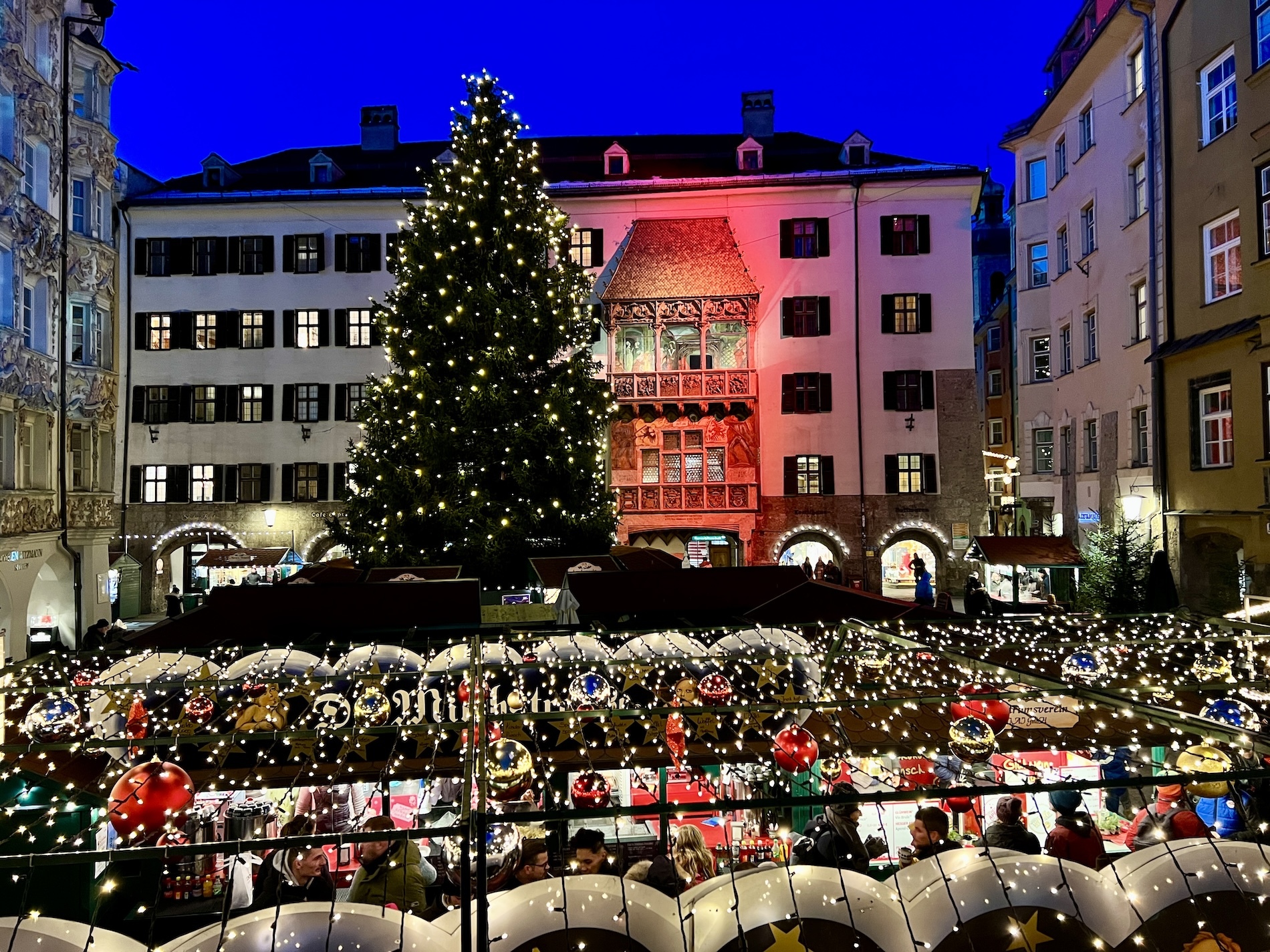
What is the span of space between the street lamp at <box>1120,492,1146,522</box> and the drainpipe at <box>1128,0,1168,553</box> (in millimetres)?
409

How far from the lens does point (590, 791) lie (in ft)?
23.3

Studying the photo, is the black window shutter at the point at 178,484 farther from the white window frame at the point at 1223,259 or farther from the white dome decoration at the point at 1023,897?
the white dome decoration at the point at 1023,897

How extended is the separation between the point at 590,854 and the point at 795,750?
179 cm

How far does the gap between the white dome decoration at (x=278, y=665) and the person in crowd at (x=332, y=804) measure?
1.23 metres

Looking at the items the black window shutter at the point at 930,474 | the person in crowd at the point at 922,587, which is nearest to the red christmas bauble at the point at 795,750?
the person in crowd at the point at 922,587

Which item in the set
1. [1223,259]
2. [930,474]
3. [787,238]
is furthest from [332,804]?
[787,238]

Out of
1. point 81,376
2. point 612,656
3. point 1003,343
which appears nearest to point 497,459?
point 612,656

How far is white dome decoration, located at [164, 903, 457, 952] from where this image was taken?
3449 mm

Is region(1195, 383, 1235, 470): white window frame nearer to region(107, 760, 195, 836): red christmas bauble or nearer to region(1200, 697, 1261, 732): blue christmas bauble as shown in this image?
region(1200, 697, 1261, 732): blue christmas bauble

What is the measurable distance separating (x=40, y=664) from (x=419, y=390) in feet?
34.4

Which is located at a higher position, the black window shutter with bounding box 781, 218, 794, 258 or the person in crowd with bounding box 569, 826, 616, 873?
the black window shutter with bounding box 781, 218, 794, 258

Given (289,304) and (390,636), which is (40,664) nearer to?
(390,636)

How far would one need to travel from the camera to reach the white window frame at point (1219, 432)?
52.4 ft

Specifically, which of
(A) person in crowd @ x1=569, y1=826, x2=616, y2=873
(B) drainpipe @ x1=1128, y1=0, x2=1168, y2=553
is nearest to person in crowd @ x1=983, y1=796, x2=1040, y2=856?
(A) person in crowd @ x1=569, y1=826, x2=616, y2=873
